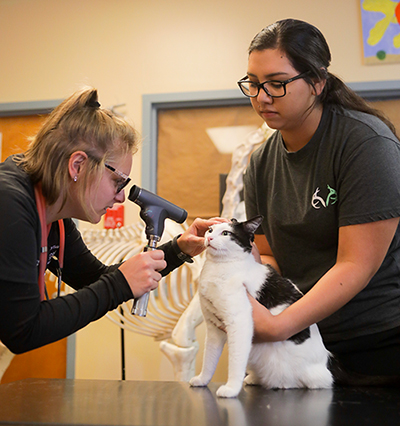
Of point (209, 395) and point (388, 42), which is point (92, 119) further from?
point (388, 42)

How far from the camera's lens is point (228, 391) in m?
0.89

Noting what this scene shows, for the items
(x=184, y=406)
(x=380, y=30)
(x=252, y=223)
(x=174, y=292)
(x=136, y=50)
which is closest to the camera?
(x=184, y=406)

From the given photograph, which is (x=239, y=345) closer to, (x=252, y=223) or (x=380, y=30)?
(x=252, y=223)

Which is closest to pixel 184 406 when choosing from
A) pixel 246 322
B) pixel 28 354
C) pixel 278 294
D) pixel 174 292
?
pixel 246 322

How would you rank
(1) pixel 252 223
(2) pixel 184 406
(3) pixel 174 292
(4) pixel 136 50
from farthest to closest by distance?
(4) pixel 136 50
(3) pixel 174 292
(1) pixel 252 223
(2) pixel 184 406

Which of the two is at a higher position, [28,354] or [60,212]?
[60,212]

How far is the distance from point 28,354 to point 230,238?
229 centimetres

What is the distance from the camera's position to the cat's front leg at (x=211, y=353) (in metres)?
1.01

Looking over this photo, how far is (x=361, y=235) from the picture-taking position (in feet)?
3.11

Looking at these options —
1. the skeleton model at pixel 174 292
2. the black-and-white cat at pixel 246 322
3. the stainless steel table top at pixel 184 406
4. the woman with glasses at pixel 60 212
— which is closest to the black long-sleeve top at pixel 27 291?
the woman with glasses at pixel 60 212

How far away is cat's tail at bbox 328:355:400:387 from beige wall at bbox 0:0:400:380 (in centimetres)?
175

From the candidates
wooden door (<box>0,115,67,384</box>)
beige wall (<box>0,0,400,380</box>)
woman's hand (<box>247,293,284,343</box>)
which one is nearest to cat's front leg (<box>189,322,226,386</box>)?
woman's hand (<box>247,293,284,343</box>)

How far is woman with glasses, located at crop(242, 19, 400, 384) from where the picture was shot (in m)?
0.95

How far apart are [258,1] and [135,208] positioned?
59.3 inches
